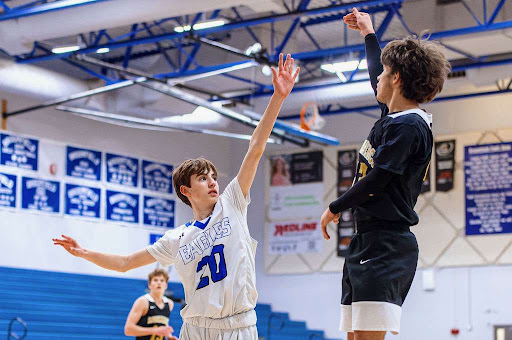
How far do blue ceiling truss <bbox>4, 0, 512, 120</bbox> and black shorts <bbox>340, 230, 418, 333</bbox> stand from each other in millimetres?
8317

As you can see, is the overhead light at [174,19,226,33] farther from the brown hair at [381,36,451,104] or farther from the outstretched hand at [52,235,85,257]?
the brown hair at [381,36,451,104]

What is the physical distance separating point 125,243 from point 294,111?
481 cm

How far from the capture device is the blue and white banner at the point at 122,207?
18234mm

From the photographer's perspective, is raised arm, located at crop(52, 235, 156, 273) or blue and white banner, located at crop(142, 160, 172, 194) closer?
raised arm, located at crop(52, 235, 156, 273)

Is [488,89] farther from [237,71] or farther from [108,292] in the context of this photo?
[108,292]

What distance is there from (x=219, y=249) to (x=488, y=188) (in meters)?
14.4

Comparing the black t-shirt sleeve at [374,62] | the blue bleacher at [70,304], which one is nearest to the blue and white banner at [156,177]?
the blue bleacher at [70,304]

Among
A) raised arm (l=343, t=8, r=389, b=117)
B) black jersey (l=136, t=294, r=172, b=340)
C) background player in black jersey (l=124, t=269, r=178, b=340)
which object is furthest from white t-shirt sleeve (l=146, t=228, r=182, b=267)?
black jersey (l=136, t=294, r=172, b=340)

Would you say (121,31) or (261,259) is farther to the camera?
(261,259)

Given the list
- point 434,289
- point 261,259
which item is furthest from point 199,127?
point 434,289

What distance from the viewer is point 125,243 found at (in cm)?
1847

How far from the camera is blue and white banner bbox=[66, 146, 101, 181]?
17.5 m

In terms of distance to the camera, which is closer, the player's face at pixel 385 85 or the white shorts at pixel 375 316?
the white shorts at pixel 375 316

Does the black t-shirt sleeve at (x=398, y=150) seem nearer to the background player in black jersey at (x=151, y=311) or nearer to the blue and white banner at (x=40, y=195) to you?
the background player in black jersey at (x=151, y=311)
